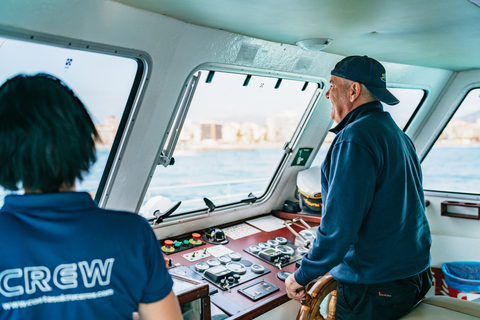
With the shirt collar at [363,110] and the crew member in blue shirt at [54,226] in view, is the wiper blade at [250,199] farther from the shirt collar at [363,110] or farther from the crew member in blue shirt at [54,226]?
the crew member in blue shirt at [54,226]

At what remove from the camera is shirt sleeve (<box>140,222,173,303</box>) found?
818 mm

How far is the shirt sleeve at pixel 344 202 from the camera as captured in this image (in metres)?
1.43

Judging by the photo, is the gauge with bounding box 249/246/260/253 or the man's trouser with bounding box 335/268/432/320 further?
the gauge with bounding box 249/246/260/253

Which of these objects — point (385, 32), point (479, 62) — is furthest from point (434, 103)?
point (385, 32)

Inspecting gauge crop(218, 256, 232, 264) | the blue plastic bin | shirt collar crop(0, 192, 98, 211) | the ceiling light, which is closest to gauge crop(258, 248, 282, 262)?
gauge crop(218, 256, 232, 264)

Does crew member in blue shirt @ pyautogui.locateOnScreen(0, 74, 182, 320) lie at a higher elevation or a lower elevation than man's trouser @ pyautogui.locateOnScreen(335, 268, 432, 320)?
higher

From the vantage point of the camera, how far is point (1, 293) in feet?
2.27

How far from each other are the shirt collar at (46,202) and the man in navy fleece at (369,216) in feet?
3.47

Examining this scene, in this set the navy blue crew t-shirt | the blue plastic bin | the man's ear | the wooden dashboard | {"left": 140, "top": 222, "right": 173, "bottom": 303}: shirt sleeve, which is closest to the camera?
the navy blue crew t-shirt

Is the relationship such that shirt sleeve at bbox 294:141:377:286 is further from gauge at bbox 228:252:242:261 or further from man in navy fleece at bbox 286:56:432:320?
gauge at bbox 228:252:242:261

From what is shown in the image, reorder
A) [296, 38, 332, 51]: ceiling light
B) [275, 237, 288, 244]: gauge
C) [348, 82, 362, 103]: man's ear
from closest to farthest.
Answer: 1. [348, 82, 362, 103]: man's ear
2. [296, 38, 332, 51]: ceiling light
3. [275, 237, 288, 244]: gauge

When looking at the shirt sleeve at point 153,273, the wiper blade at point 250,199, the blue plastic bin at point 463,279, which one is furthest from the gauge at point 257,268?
the blue plastic bin at point 463,279

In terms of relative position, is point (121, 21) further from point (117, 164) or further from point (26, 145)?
point (26, 145)

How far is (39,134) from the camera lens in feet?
2.36
